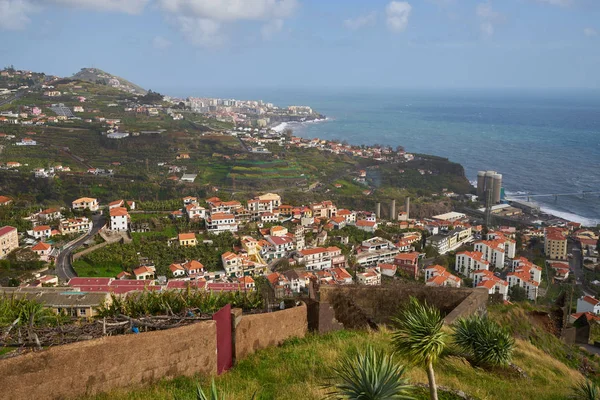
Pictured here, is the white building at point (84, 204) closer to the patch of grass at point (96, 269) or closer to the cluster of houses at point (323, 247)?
the cluster of houses at point (323, 247)

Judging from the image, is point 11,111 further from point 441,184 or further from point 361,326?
point 361,326

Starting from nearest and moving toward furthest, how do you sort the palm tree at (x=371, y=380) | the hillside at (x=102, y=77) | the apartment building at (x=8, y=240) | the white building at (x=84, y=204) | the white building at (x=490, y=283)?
the palm tree at (x=371, y=380) → the white building at (x=490, y=283) → the apartment building at (x=8, y=240) → the white building at (x=84, y=204) → the hillside at (x=102, y=77)

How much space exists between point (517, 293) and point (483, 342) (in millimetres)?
14763

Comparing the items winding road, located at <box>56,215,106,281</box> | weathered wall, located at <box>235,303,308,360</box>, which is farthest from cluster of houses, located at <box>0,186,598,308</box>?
weathered wall, located at <box>235,303,308,360</box>

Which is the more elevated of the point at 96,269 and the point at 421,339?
the point at 421,339

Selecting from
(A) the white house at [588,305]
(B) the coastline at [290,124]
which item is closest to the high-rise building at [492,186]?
(A) the white house at [588,305]

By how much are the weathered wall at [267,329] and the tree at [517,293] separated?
A: 47.8 ft

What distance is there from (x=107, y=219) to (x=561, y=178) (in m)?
34.8

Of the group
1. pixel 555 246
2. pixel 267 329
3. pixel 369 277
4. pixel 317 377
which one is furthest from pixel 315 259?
pixel 317 377

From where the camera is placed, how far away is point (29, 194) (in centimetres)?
2955

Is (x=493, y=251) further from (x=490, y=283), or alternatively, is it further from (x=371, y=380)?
(x=371, y=380)

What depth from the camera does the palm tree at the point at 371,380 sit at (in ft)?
10.9

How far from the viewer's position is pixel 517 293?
1891 centimetres

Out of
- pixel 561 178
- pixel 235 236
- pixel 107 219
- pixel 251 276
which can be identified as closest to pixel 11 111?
pixel 107 219
